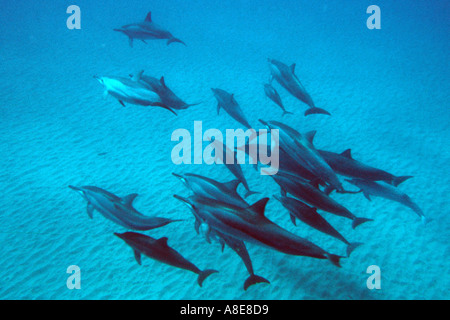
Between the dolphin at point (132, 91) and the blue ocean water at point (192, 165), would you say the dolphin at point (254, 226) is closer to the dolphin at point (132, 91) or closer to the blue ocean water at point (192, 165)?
the dolphin at point (132, 91)

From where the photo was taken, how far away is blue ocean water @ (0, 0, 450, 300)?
12.1ft

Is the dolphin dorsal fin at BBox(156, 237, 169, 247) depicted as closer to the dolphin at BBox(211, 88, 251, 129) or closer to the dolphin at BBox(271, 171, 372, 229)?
the dolphin at BBox(271, 171, 372, 229)

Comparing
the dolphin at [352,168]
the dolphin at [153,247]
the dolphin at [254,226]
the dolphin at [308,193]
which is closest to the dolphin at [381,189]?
the dolphin at [352,168]

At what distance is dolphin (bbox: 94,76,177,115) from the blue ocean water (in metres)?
2.15

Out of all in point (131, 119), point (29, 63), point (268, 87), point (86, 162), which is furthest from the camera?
point (29, 63)

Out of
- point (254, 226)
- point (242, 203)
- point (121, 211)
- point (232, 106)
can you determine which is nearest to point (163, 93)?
point (232, 106)

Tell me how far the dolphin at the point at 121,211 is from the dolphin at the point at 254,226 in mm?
563

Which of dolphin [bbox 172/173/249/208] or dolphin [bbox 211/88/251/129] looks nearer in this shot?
dolphin [bbox 172/173/249/208]

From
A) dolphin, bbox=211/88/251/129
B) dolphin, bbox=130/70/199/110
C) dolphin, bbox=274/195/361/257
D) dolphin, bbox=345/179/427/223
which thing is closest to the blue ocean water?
dolphin, bbox=345/179/427/223

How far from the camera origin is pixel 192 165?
592 centimetres
